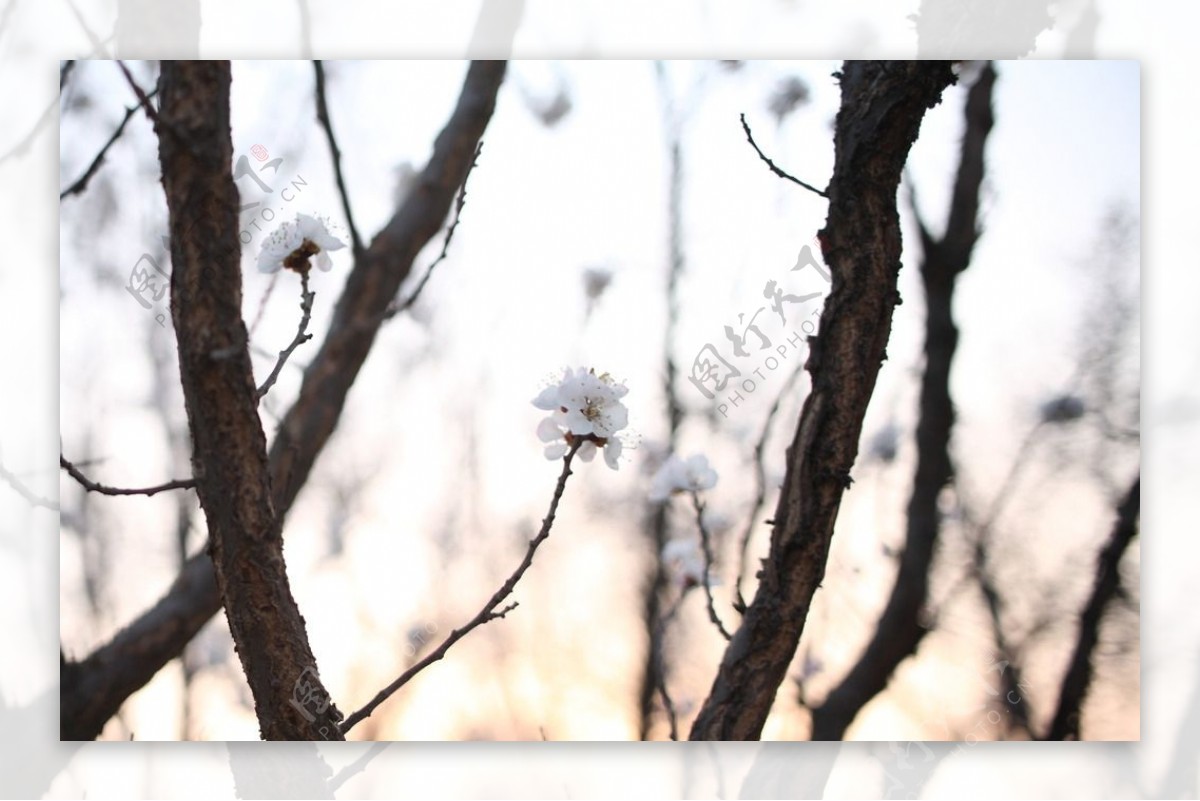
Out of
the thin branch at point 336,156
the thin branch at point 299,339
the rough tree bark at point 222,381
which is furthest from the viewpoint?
the thin branch at point 336,156

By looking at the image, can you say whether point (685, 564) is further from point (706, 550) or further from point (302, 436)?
point (302, 436)

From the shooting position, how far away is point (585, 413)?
166 centimetres

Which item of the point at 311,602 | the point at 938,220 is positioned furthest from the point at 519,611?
the point at 938,220

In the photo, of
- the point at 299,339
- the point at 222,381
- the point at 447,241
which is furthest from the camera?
the point at 447,241

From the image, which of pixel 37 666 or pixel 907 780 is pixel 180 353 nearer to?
pixel 37 666

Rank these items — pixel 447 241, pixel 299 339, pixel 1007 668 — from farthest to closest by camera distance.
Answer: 1. pixel 1007 668
2. pixel 447 241
3. pixel 299 339

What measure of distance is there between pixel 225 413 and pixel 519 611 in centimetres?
64

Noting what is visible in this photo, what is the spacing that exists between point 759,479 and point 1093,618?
528 mm

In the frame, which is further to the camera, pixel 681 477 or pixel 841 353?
pixel 681 477

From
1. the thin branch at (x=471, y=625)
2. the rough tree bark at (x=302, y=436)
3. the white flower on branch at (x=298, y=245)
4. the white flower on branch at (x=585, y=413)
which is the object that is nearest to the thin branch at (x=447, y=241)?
the rough tree bark at (x=302, y=436)

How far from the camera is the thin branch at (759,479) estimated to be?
1729 mm

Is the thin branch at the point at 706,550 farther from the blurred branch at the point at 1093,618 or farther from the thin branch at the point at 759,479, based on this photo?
the blurred branch at the point at 1093,618

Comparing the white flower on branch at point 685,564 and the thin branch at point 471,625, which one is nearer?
the thin branch at point 471,625

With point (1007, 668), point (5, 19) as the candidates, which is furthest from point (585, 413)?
point (5, 19)
